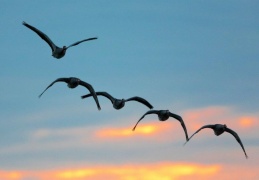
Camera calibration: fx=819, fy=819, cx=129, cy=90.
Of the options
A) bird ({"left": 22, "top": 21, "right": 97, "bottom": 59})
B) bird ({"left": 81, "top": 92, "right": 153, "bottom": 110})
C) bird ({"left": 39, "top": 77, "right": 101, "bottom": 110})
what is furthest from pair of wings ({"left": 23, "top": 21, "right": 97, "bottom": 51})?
bird ({"left": 81, "top": 92, "right": 153, "bottom": 110})

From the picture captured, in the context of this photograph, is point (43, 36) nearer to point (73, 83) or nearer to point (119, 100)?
point (73, 83)

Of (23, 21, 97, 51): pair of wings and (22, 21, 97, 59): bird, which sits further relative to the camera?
(23, 21, 97, 51): pair of wings

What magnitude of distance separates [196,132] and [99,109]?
1514 cm

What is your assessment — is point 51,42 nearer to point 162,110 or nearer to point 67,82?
point 67,82

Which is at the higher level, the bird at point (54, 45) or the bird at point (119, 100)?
the bird at point (54, 45)

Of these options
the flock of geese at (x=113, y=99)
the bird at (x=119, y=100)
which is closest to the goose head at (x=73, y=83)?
the flock of geese at (x=113, y=99)

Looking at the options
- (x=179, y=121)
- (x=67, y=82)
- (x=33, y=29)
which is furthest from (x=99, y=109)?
(x=179, y=121)

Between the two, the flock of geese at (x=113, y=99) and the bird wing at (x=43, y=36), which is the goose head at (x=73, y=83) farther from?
the bird wing at (x=43, y=36)

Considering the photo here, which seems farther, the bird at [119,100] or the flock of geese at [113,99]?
the bird at [119,100]

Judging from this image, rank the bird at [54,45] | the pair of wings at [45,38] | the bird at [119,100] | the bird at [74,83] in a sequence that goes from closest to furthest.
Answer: the bird at [54,45] < the pair of wings at [45,38] < the bird at [74,83] < the bird at [119,100]

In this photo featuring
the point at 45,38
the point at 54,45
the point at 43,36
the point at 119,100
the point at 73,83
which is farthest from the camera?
the point at 119,100

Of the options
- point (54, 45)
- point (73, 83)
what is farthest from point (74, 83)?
point (54, 45)

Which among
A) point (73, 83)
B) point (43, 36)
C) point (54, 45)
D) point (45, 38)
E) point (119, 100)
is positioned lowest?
point (119, 100)

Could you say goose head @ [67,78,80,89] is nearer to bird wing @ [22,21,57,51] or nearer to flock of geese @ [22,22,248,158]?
flock of geese @ [22,22,248,158]
